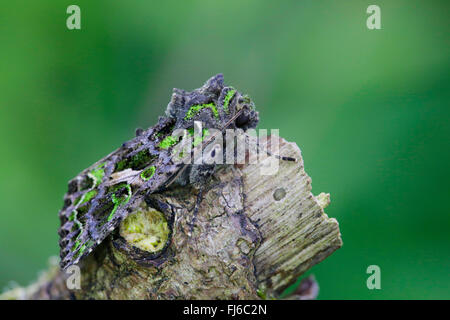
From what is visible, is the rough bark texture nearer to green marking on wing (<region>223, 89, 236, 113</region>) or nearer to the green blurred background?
green marking on wing (<region>223, 89, 236, 113</region>)

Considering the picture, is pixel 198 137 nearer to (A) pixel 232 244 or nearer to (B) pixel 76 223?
(A) pixel 232 244

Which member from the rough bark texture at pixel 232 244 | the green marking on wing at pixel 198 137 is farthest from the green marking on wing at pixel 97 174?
the green marking on wing at pixel 198 137

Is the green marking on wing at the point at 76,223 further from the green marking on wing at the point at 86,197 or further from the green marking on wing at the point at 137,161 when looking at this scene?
the green marking on wing at the point at 137,161

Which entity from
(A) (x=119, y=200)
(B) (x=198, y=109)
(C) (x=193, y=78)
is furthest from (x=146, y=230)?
(C) (x=193, y=78)

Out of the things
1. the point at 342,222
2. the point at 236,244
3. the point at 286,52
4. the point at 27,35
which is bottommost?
the point at 342,222

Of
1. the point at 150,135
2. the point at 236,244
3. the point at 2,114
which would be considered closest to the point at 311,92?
the point at 150,135

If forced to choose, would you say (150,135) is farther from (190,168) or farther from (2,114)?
(2,114)
